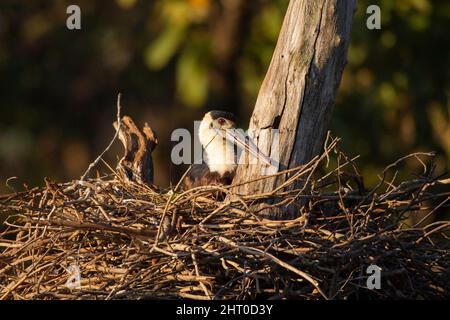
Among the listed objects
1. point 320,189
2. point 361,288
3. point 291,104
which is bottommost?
point 361,288

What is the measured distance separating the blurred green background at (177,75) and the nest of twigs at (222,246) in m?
2.67

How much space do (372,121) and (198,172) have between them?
552 cm

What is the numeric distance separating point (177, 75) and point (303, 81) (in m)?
12.2

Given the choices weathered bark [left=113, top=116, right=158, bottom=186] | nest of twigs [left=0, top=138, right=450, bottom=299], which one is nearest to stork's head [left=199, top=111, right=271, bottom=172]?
weathered bark [left=113, top=116, right=158, bottom=186]

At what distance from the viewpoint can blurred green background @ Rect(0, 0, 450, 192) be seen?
13.2m

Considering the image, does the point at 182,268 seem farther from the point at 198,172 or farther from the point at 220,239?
the point at 198,172

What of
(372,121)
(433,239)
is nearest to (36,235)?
(433,239)

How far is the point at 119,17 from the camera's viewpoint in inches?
853

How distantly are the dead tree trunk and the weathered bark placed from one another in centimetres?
120

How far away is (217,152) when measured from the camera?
800cm

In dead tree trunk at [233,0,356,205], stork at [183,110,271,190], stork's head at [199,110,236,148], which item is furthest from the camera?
stork's head at [199,110,236,148]

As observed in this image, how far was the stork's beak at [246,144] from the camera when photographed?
6.88 meters

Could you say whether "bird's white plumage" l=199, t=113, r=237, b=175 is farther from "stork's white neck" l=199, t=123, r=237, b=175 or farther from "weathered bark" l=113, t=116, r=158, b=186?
"weathered bark" l=113, t=116, r=158, b=186

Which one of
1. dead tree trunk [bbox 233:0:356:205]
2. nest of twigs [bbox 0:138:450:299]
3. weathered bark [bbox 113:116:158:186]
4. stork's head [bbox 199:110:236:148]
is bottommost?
nest of twigs [bbox 0:138:450:299]
